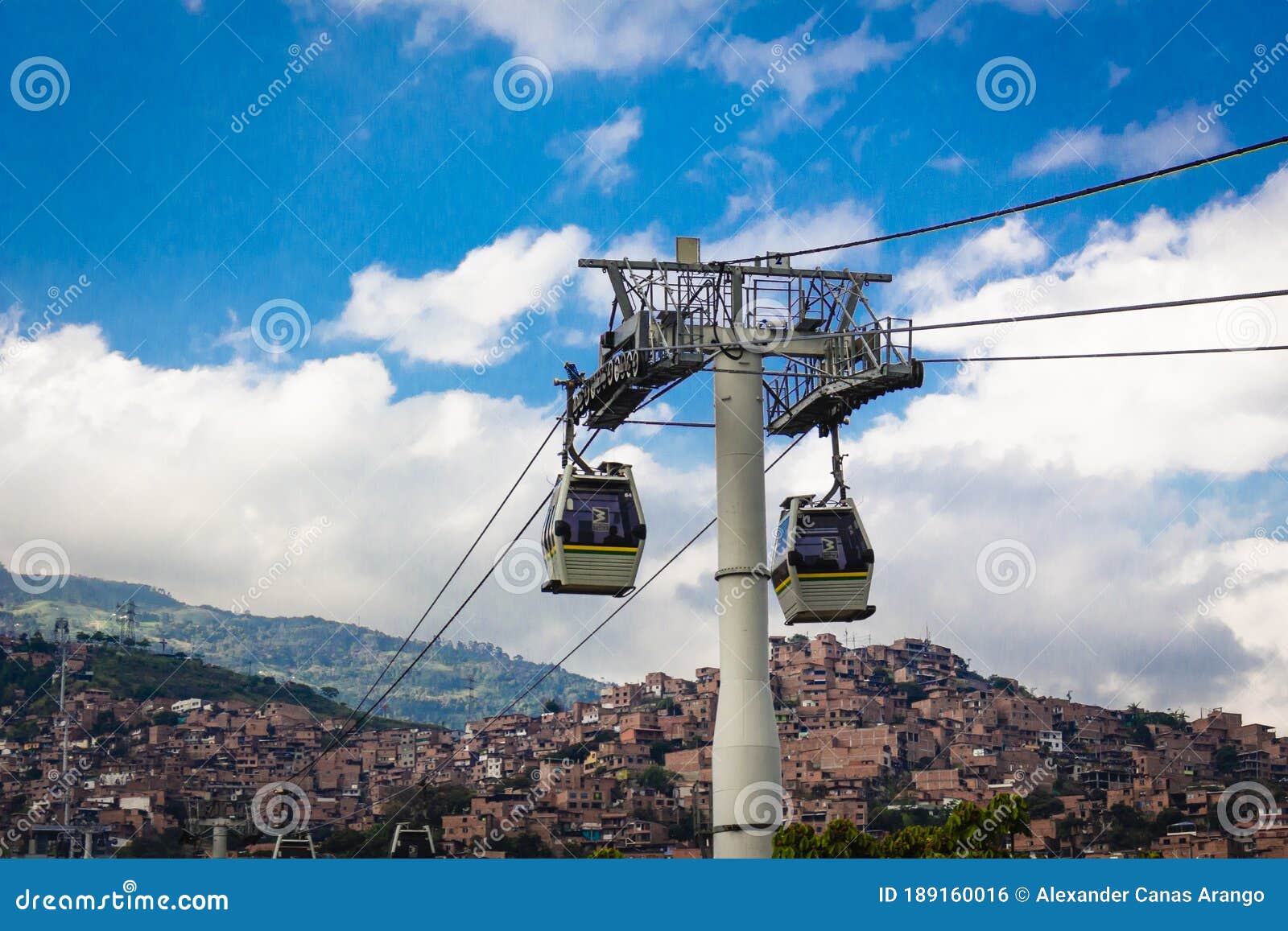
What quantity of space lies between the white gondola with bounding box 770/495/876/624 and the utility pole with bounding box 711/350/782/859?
0.77 meters

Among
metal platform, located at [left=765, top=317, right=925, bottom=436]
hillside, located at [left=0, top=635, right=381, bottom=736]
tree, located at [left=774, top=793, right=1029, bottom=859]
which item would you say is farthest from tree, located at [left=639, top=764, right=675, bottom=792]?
metal platform, located at [left=765, top=317, right=925, bottom=436]

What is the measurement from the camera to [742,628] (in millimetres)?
22984

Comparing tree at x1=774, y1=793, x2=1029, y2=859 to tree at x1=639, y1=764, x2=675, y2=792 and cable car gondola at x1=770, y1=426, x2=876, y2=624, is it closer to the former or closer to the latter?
cable car gondola at x1=770, y1=426, x2=876, y2=624

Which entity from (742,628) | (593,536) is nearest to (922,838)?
(742,628)

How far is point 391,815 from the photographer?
150125 millimetres

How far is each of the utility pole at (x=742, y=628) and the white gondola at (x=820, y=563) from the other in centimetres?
77

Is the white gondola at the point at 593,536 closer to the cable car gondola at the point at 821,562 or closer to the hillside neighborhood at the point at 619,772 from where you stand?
the cable car gondola at the point at 821,562

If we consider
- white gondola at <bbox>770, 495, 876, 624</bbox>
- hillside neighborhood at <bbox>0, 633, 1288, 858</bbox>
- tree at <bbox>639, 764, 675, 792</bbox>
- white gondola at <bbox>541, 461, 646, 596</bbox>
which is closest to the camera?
white gondola at <bbox>541, 461, 646, 596</bbox>

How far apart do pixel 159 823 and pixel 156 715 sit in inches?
1751

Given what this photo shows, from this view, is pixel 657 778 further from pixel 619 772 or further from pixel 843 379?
pixel 843 379

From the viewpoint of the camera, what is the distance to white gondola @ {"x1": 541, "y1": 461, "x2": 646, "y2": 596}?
75.9 feet
